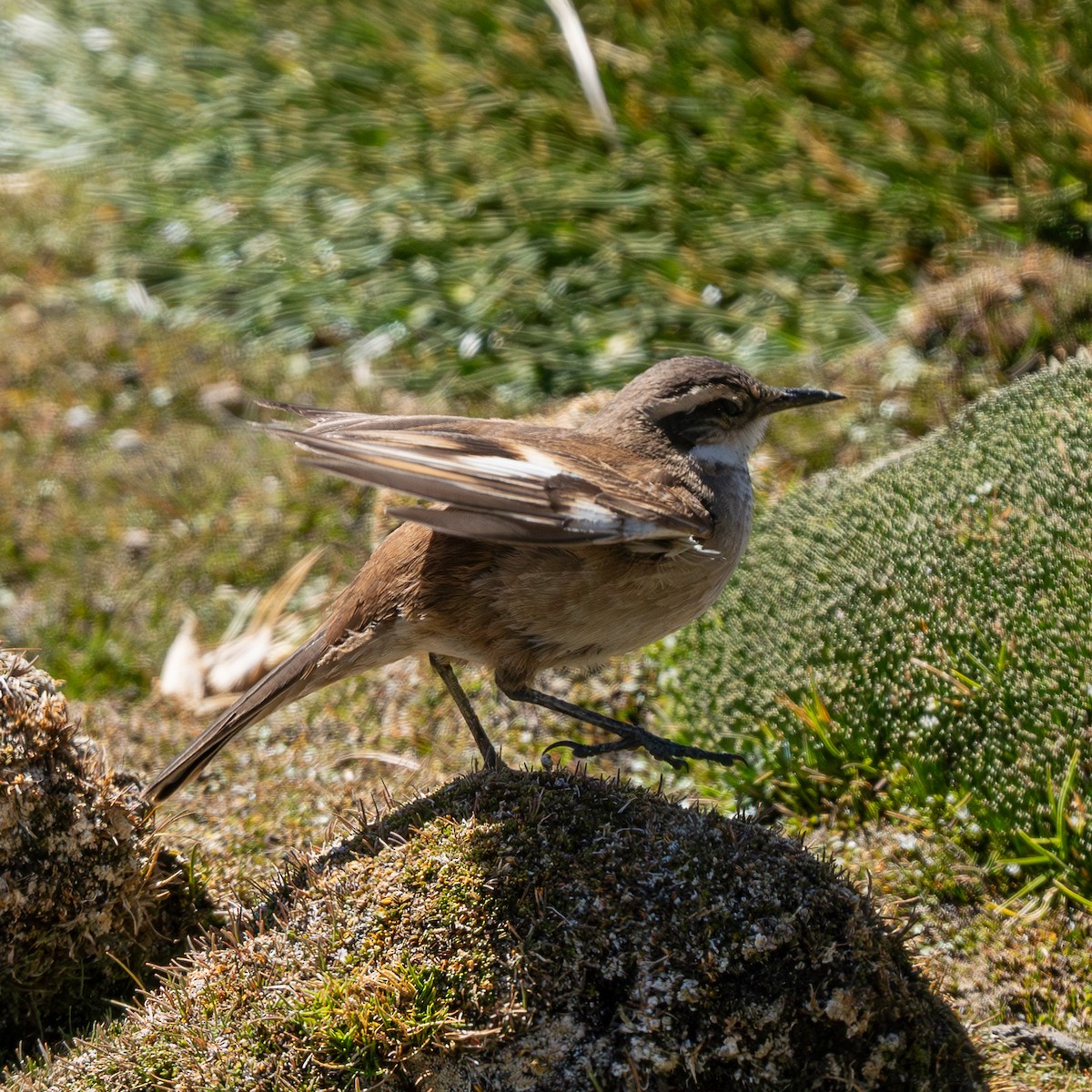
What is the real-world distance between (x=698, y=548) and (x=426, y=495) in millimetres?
1106

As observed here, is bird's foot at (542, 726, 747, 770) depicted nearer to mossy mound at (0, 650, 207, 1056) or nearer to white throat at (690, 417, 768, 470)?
white throat at (690, 417, 768, 470)

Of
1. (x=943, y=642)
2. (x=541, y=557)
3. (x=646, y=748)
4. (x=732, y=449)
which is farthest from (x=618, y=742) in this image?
(x=943, y=642)

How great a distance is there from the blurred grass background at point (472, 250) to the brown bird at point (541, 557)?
67.3 inches

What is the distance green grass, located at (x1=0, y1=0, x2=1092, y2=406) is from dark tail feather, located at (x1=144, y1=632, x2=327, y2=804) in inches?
174

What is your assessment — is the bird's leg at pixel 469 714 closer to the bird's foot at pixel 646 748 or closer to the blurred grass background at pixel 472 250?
the bird's foot at pixel 646 748

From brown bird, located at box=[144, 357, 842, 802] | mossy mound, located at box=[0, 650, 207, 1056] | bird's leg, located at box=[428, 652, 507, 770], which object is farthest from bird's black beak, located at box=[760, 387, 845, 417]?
mossy mound, located at box=[0, 650, 207, 1056]

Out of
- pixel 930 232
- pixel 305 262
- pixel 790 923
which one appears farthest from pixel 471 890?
pixel 305 262

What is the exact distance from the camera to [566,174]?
390 inches

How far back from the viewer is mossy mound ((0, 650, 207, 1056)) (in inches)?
171

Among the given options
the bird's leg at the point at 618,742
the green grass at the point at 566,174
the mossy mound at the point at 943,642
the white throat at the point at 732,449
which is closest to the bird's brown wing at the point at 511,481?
the white throat at the point at 732,449

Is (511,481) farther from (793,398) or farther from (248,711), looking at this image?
(793,398)

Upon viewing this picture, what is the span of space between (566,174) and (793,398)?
4.91 metres

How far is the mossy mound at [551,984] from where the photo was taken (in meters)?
3.84

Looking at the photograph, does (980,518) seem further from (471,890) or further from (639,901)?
(471,890)
